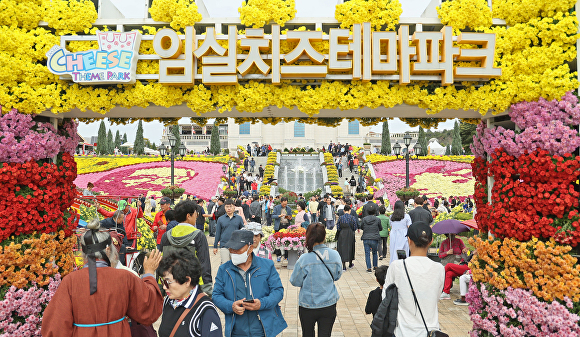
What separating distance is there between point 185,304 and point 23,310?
11.6ft

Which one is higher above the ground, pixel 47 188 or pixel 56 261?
pixel 47 188

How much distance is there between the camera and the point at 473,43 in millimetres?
5605

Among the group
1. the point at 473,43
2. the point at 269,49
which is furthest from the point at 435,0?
the point at 269,49

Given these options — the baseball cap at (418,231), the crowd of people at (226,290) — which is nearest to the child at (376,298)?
the crowd of people at (226,290)

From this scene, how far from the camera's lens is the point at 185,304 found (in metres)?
3.22

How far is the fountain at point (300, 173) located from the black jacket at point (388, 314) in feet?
89.6

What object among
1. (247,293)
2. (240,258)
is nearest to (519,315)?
(247,293)

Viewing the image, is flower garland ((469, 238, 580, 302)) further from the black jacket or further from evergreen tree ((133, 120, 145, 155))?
evergreen tree ((133, 120, 145, 155))

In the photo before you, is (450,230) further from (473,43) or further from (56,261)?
(56,261)

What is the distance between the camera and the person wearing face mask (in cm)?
381

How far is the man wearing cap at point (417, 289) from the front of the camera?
12.2 ft

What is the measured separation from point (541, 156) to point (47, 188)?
626 cm

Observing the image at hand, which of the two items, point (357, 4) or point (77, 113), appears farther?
point (77, 113)

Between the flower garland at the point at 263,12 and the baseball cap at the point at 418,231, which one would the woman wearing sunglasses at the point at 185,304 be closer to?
the baseball cap at the point at 418,231
